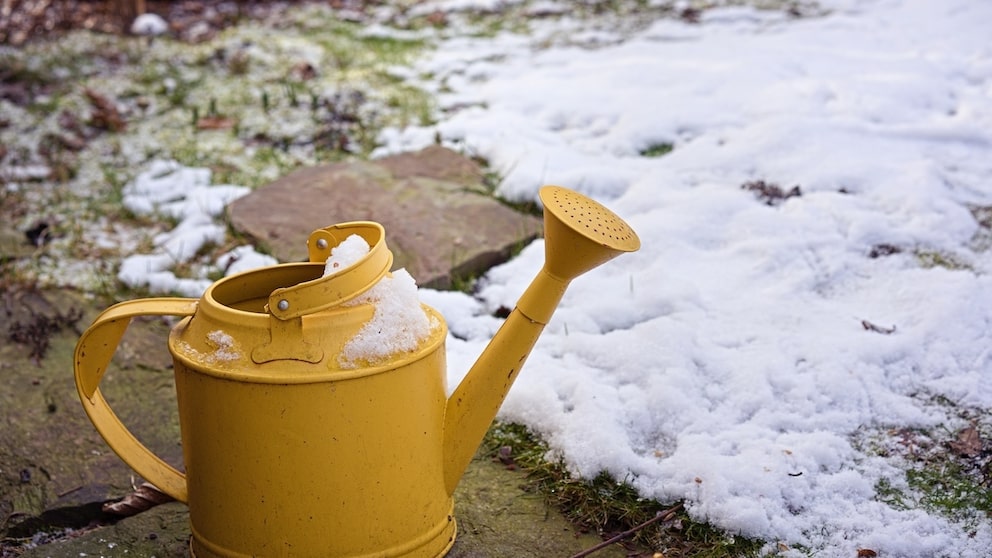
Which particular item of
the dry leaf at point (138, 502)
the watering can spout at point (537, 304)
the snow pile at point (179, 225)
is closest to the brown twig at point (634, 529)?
the watering can spout at point (537, 304)

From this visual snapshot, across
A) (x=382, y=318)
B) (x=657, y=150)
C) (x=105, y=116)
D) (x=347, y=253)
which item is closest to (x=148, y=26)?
(x=105, y=116)

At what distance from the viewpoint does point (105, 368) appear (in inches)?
64.2

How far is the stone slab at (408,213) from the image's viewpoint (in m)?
2.84

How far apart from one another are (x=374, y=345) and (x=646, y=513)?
707 millimetres

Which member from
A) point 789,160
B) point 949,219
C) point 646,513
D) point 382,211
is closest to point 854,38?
point 789,160

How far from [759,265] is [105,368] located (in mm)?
1822

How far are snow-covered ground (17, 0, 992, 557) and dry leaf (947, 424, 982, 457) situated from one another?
0.04 meters

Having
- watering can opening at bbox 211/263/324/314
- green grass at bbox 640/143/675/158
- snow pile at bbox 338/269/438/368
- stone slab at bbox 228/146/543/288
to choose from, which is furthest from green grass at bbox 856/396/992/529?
green grass at bbox 640/143/675/158

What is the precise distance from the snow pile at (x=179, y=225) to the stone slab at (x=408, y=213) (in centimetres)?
10

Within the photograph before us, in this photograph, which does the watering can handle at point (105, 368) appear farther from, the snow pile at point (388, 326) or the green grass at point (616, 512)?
the green grass at point (616, 512)

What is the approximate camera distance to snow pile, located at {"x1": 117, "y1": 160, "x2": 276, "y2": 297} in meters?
2.86

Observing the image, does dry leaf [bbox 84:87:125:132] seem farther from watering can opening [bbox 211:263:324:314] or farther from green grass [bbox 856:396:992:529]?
green grass [bbox 856:396:992:529]

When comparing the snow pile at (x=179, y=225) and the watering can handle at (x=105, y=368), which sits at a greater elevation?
the watering can handle at (x=105, y=368)

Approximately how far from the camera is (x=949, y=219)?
9.05 feet
